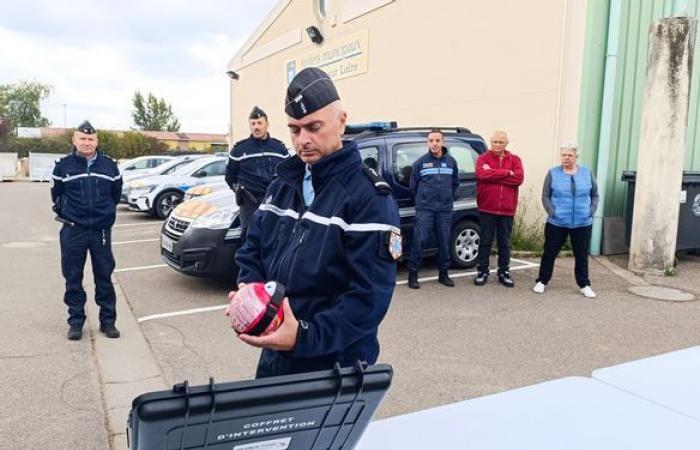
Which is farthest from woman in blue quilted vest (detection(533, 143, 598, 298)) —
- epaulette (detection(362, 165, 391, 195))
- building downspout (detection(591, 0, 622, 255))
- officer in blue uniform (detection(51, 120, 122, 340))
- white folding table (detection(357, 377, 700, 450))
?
epaulette (detection(362, 165, 391, 195))

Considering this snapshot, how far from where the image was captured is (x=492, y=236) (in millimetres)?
7297

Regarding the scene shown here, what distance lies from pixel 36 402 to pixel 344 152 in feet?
10.6

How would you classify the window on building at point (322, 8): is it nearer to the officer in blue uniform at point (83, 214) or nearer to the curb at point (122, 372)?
the officer in blue uniform at point (83, 214)

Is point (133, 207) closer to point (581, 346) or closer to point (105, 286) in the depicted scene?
point (105, 286)

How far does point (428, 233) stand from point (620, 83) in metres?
4.71

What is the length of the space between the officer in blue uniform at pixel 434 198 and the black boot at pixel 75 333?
3737 millimetres

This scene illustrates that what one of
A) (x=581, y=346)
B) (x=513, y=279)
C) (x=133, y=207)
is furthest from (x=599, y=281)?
(x=133, y=207)

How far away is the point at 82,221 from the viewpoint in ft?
16.8

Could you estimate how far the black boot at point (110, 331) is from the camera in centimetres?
532

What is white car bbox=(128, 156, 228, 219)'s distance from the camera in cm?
1446

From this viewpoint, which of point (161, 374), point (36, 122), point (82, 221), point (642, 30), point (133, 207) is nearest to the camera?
point (161, 374)

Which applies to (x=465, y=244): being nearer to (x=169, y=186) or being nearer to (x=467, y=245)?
(x=467, y=245)

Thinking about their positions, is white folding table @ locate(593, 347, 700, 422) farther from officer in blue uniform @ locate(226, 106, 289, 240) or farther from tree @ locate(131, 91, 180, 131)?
tree @ locate(131, 91, 180, 131)

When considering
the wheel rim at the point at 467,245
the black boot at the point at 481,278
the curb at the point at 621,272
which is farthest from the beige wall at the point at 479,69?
the black boot at the point at 481,278
